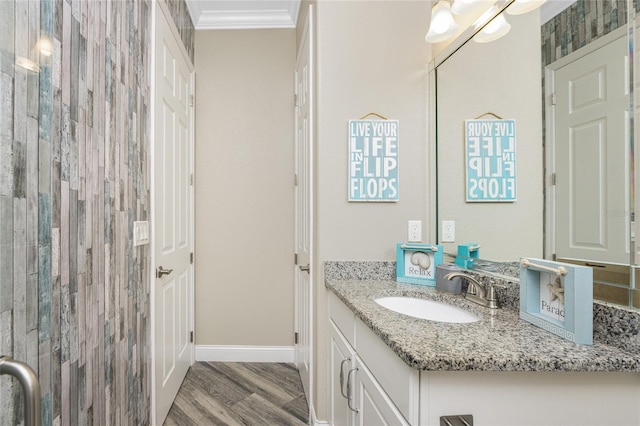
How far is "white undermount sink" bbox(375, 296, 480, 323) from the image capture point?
1.27 m

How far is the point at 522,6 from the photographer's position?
4.02 ft

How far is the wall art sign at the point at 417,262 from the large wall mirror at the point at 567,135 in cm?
21

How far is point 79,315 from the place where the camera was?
107 cm

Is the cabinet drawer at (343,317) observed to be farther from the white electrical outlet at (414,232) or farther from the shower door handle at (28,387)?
the shower door handle at (28,387)

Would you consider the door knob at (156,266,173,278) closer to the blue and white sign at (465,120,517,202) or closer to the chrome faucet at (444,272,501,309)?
the chrome faucet at (444,272,501,309)

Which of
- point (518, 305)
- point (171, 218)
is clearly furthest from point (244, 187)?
point (518, 305)

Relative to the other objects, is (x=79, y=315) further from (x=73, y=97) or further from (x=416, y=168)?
(x=416, y=168)

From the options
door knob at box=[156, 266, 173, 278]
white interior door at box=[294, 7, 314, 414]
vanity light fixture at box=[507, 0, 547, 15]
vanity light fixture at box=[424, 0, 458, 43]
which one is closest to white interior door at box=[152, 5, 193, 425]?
door knob at box=[156, 266, 173, 278]

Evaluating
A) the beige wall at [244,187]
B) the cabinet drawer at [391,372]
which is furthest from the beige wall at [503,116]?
the beige wall at [244,187]

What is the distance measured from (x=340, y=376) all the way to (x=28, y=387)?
3.67ft

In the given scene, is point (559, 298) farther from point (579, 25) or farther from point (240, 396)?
point (240, 396)

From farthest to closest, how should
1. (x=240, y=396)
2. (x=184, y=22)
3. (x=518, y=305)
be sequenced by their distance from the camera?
(x=184, y=22) < (x=240, y=396) < (x=518, y=305)

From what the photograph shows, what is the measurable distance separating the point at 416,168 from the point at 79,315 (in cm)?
162

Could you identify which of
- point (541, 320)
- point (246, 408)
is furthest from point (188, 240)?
point (541, 320)
